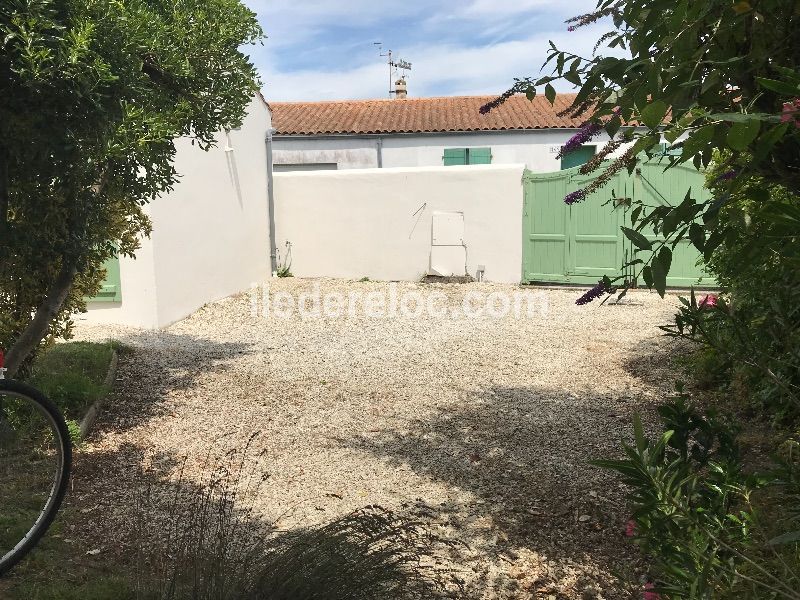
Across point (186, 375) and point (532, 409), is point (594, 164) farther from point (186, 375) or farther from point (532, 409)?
point (186, 375)

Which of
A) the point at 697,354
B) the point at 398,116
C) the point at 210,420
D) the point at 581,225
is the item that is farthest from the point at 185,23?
the point at 398,116

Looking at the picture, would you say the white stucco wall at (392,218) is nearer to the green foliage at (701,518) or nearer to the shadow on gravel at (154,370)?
the shadow on gravel at (154,370)

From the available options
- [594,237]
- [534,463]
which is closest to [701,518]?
[534,463]

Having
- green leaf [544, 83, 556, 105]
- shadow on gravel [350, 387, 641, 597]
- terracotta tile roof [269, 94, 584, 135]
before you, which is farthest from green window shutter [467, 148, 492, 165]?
green leaf [544, 83, 556, 105]

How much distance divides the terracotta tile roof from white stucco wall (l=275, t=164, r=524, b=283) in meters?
4.93

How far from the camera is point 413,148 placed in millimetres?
18469

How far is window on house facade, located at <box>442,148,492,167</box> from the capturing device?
18297 mm

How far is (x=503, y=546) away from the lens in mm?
3350

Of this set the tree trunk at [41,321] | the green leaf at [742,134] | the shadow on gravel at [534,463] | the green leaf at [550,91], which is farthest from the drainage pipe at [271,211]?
the green leaf at [742,134]

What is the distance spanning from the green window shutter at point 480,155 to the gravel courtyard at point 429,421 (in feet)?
30.4

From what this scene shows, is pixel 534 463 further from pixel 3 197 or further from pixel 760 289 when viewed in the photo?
pixel 3 197

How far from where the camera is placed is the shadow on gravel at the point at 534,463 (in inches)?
134

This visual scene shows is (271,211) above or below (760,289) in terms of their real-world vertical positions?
above

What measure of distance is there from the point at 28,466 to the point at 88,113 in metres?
1.88
